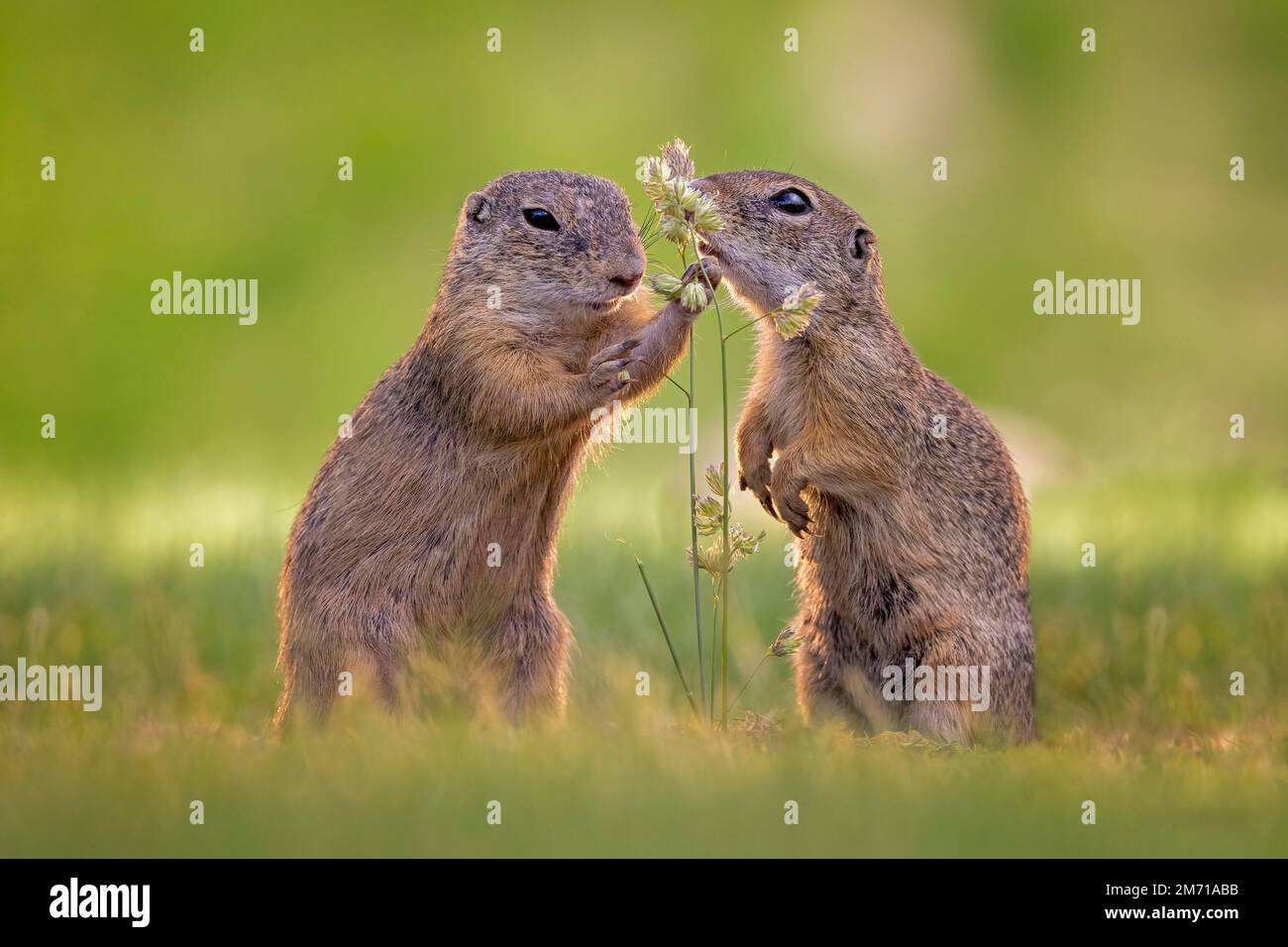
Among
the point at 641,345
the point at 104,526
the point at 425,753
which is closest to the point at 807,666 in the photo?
the point at 641,345

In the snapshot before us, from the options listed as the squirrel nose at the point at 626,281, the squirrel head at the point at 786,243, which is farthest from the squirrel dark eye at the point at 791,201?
the squirrel nose at the point at 626,281

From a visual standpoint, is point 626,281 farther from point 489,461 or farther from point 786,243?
point 489,461

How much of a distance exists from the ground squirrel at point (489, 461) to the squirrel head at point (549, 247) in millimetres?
11

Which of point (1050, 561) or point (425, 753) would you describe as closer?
point (425, 753)

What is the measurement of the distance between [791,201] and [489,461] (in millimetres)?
2092

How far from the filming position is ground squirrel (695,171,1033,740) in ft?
26.6

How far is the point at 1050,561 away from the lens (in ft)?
36.9

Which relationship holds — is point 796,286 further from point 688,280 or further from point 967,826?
point 967,826

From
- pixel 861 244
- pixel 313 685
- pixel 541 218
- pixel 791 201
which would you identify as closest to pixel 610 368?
pixel 541 218

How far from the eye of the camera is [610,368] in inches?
307

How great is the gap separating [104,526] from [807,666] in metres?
6.20

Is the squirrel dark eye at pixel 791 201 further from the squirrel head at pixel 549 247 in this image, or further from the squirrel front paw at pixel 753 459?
the squirrel front paw at pixel 753 459

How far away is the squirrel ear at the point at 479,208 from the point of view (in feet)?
27.8

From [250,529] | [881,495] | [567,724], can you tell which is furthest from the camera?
[250,529]
